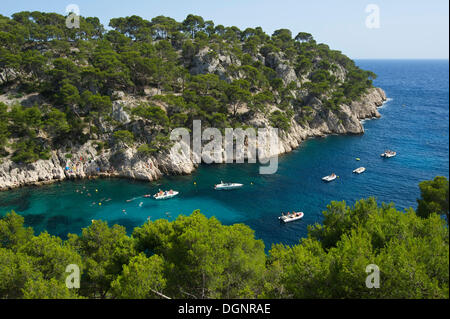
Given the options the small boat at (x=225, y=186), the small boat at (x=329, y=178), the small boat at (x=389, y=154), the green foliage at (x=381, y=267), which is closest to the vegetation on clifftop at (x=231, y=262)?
the green foliage at (x=381, y=267)

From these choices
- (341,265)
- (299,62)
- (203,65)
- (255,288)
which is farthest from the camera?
(299,62)

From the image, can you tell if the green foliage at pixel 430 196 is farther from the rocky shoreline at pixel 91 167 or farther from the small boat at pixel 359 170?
the rocky shoreline at pixel 91 167

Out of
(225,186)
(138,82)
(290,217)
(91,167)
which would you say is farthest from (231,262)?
(138,82)

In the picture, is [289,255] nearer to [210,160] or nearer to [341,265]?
[341,265]

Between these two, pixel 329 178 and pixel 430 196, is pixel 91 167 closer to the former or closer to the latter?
pixel 329 178

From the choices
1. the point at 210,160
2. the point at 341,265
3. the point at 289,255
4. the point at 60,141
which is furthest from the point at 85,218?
the point at 341,265
